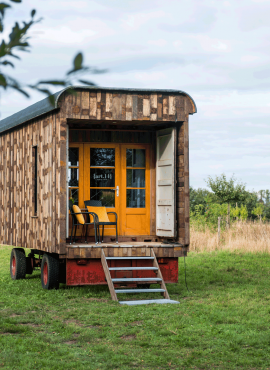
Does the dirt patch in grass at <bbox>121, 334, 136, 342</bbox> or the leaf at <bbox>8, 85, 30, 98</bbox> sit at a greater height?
the leaf at <bbox>8, 85, 30, 98</bbox>

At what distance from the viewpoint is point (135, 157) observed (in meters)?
9.09

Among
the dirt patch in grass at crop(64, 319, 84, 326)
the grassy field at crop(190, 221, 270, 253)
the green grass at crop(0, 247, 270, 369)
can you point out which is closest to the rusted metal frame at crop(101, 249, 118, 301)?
the green grass at crop(0, 247, 270, 369)

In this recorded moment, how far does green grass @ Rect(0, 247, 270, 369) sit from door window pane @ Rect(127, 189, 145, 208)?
156 cm

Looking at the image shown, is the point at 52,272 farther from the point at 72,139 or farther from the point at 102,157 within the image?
the point at 72,139

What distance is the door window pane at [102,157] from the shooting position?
899cm

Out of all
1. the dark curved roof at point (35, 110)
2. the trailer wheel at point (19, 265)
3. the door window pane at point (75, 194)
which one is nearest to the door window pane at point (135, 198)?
the door window pane at point (75, 194)

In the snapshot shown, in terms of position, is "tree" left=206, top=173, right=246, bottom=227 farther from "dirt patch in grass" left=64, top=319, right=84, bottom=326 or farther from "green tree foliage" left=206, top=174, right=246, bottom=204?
"dirt patch in grass" left=64, top=319, right=84, bottom=326

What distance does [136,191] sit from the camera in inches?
356

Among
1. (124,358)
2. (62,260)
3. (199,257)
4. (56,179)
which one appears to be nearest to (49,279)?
(62,260)

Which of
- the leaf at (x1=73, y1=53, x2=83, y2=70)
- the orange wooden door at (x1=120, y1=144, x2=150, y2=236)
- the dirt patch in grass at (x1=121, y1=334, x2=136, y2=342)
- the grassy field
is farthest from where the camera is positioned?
the grassy field

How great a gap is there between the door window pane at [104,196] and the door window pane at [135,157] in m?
0.62

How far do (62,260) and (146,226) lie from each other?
1.77 meters

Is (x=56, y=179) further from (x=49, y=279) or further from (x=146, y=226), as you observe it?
(x=146, y=226)

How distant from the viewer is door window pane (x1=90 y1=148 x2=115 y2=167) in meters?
8.99
